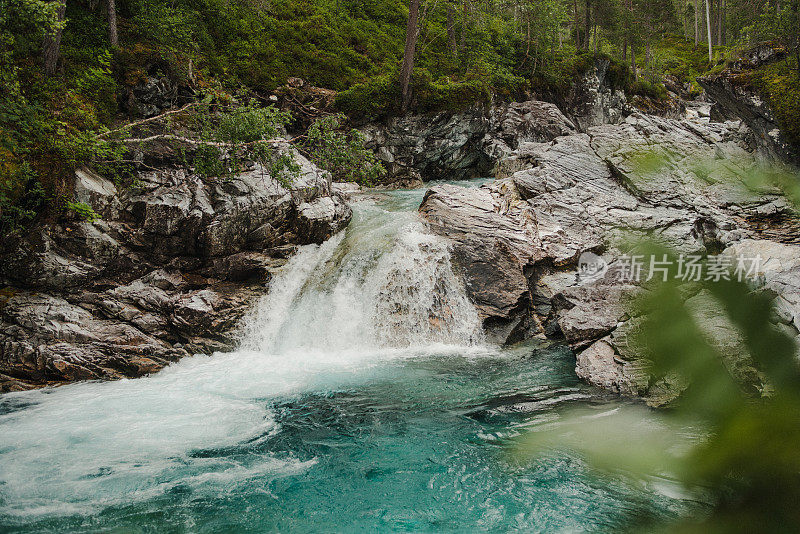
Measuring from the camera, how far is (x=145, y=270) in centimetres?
1307

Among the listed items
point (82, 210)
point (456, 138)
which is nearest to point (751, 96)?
point (456, 138)

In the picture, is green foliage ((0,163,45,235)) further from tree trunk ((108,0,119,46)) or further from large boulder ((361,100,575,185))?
large boulder ((361,100,575,185))

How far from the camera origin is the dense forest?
38.5 ft

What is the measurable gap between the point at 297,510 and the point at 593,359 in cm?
655

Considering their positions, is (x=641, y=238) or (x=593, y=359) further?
(x=593, y=359)

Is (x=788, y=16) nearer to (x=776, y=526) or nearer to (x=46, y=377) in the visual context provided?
(x=776, y=526)

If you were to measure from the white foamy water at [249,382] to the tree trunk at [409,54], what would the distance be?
30.0 ft

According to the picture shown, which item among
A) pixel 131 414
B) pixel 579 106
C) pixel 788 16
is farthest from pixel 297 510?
pixel 579 106

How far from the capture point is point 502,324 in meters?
13.3

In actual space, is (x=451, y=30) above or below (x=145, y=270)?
above

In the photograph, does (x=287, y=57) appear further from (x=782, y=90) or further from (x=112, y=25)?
(x=782, y=90)

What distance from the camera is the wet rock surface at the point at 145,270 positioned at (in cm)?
1099

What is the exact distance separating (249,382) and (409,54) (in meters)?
20.1

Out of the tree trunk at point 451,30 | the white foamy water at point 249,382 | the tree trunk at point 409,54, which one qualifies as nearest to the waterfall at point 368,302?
the white foamy water at point 249,382
